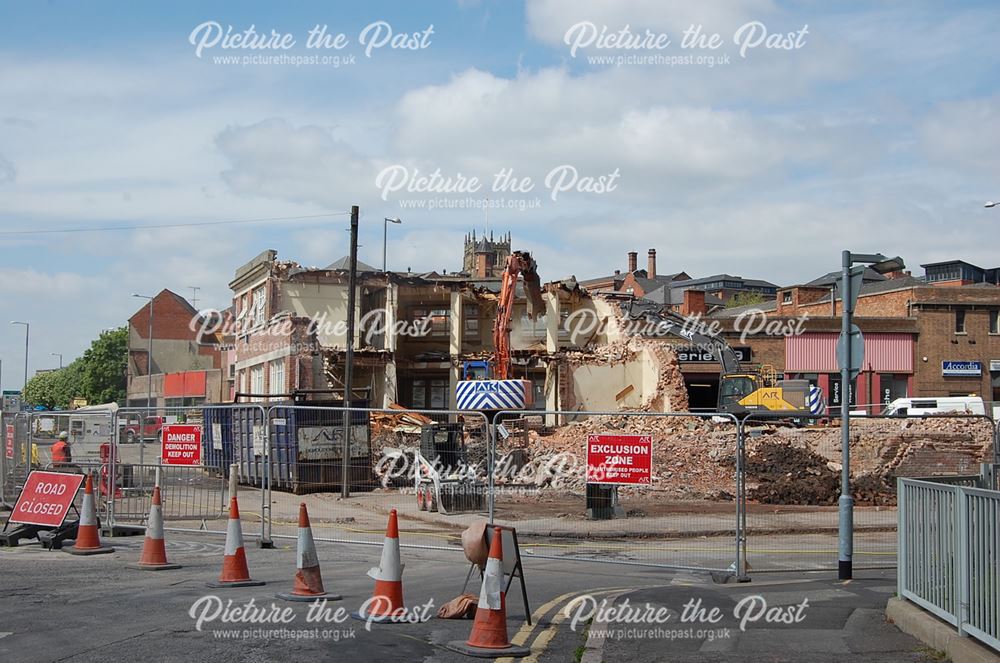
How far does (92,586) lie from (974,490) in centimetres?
888

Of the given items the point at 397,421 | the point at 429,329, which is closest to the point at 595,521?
the point at 397,421

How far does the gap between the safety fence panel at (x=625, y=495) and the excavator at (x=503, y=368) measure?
0.79 m

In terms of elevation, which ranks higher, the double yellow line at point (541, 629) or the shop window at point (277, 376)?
the shop window at point (277, 376)

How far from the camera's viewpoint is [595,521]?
17.8 m

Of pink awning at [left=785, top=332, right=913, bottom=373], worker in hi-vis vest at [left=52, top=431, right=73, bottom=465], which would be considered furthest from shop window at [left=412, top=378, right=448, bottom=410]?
worker in hi-vis vest at [left=52, top=431, right=73, bottom=465]

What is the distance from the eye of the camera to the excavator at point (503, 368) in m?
29.4

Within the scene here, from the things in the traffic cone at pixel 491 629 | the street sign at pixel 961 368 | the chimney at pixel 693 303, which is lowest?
the traffic cone at pixel 491 629

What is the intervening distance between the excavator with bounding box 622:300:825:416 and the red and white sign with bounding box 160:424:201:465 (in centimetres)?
2311

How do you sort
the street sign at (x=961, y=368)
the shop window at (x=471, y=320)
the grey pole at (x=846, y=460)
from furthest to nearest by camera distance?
the street sign at (x=961, y=368) → the shop window at (x=471, y=320) → the grey pole at (x=846, y=460)

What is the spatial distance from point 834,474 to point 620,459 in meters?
12.8

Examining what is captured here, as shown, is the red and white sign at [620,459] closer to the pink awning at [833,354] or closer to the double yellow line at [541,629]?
the double yellow line at [541,629]

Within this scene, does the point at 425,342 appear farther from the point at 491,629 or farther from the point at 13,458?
the point at 491,629

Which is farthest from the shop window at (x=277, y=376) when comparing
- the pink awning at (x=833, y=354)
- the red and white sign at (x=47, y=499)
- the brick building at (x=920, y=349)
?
the red and white sign at (x=47, y=499)

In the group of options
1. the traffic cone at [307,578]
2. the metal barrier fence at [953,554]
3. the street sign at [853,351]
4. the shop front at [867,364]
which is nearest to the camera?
the metal barrier fence at [953,554]
